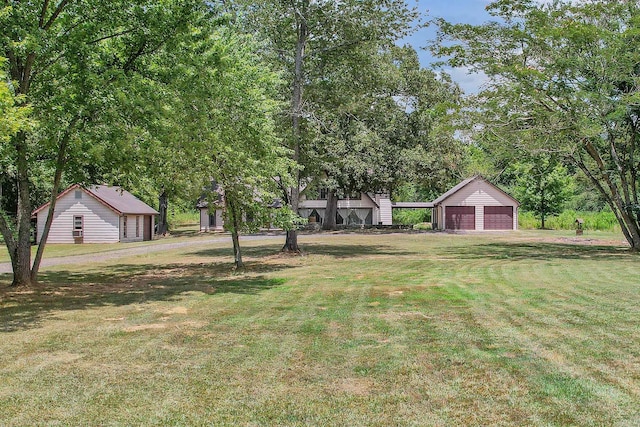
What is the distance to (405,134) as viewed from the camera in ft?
158

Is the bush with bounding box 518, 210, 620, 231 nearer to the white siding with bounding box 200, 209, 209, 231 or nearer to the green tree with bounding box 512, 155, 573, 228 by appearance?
the green tree with bounding box 512, 155, 573, 228

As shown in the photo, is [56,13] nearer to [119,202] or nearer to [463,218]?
[119,202]

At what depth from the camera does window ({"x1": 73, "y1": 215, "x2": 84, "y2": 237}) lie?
37125mm

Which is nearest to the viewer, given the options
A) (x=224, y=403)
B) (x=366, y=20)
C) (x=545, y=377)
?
(x=224, y=403)

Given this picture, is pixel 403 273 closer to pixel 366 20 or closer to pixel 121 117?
pixel 121 117

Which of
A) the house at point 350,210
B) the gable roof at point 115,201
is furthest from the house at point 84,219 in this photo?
the house at point 350,210

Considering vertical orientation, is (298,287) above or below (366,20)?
below

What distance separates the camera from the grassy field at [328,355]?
470 centimetres

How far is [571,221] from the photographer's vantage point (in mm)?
52688

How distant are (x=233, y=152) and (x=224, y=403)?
468 inches

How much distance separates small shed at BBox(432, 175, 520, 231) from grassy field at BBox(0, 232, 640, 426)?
39991mm

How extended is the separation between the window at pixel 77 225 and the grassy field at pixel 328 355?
26.2 meters

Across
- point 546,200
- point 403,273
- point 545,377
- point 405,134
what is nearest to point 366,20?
point 403,273

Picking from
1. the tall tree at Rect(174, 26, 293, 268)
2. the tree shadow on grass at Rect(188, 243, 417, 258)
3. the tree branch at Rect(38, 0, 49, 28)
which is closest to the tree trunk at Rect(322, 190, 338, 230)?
the tree shadow on grass at Rect(188, 243, 417, 258)
